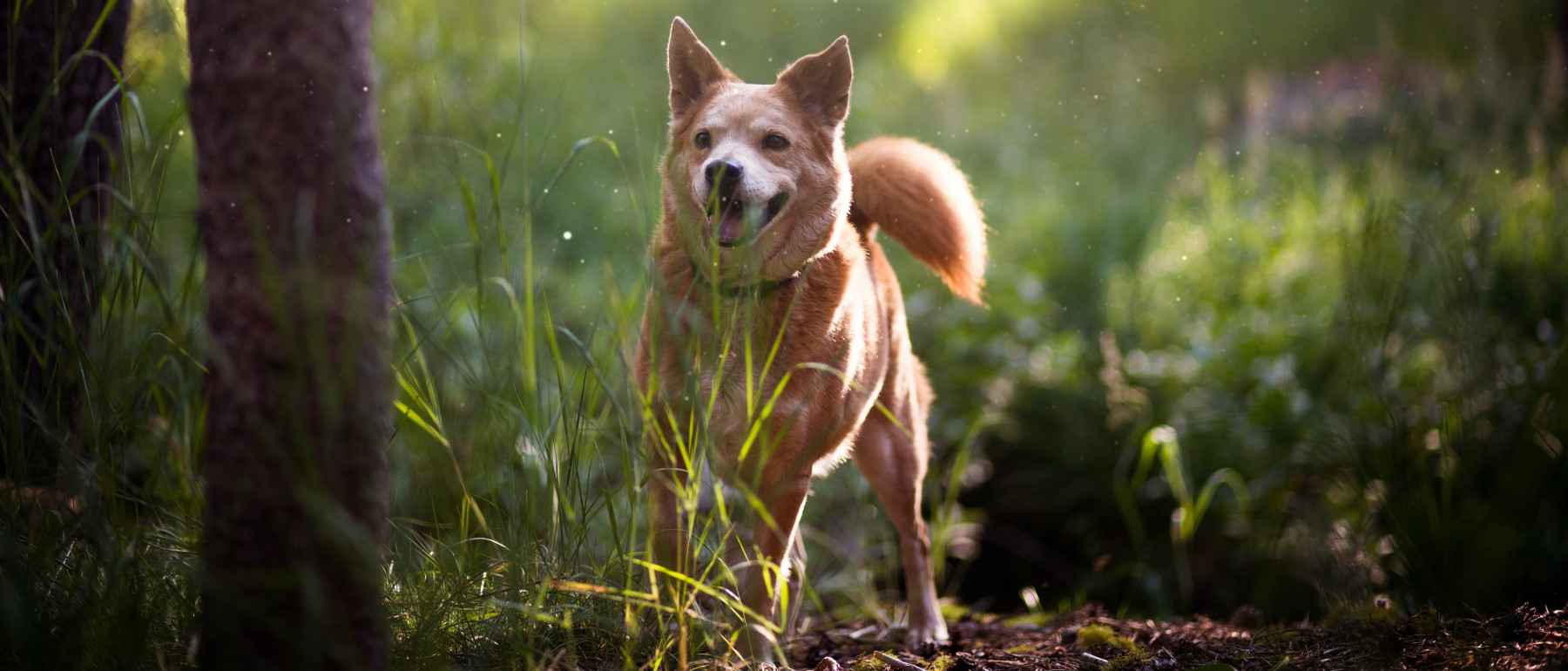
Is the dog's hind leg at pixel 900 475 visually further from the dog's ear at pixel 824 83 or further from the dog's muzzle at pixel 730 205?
the dog's ear at pixel 824 83

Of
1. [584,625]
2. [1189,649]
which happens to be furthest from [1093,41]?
[584,625]

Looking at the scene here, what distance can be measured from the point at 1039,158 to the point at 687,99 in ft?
18.7

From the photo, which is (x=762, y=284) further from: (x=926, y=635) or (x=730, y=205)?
(x=926, y=635)

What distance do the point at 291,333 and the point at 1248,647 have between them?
2.09 m

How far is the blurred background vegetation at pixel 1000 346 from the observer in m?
1.74

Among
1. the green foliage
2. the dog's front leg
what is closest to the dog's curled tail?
the dog's front leg

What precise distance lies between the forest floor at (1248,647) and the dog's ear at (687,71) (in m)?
1.64

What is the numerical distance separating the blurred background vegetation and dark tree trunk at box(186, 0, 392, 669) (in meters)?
0.27

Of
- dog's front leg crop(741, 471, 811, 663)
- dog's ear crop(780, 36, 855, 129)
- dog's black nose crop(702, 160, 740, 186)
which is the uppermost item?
dog's ear crop(780, 36, 855, 129)

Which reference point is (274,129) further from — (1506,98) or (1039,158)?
(1039,158)

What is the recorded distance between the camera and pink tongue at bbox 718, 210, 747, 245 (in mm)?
2377

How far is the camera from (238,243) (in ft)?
4.10

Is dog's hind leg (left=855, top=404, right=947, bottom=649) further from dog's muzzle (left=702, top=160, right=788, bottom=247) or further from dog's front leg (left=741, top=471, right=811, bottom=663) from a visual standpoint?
dog's muzzle (left=702, top=160, right=788, bottom=247)

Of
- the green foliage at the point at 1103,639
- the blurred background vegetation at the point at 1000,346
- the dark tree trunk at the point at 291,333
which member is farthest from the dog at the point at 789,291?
the dark tree trunk at the point at 291,333
